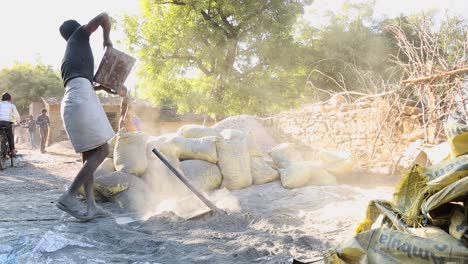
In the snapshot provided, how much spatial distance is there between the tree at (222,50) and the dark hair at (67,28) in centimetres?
884

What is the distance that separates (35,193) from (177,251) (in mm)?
2953

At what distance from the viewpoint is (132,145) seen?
12.6 ft

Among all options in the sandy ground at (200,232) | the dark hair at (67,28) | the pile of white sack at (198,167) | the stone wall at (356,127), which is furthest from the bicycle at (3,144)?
the stone wall at (356,127)

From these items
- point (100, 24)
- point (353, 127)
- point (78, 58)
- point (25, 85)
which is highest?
point (25, 85)

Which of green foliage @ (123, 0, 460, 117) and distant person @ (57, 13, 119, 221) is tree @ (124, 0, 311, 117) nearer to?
green foliage @ (123, 0, 460, 117)

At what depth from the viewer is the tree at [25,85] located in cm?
2744

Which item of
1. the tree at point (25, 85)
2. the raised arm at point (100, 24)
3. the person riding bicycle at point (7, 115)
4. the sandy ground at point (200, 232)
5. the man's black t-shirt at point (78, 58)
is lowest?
the sandy ground at point (200, 232)

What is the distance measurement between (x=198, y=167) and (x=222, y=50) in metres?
8.65

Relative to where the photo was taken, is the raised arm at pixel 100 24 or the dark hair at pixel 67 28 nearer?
the raised arm at pixel 100 24

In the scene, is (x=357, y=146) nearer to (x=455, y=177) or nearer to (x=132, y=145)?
(x=132, y=145)

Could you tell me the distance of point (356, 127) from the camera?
623cm

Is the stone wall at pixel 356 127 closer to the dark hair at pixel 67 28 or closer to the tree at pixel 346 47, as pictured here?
the dark hair at pixel 67 28

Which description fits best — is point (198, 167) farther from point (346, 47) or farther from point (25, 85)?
point (25, 85)

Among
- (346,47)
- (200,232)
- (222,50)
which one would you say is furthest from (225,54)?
(200,232)
